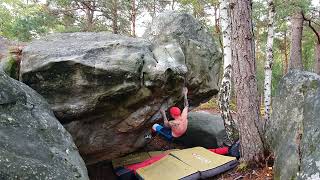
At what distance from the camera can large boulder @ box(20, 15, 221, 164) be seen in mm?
6344

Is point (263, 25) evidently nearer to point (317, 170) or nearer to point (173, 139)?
point (173, 139)

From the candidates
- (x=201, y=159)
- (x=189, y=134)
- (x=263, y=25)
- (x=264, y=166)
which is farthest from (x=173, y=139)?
(x=263, y=25)

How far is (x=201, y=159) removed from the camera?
736cm

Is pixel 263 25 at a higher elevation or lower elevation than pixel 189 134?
higher

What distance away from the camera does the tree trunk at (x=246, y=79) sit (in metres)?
6.45

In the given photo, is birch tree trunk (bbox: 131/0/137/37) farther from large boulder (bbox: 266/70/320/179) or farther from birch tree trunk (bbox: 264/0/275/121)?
large boulder (bbox: 266/70/320/179)

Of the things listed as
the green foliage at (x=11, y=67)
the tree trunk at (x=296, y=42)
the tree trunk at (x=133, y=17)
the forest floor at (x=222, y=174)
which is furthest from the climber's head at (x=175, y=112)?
the tree trunk at (x=133, y=17)

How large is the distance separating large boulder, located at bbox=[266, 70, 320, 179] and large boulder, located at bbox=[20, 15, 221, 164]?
2206mm

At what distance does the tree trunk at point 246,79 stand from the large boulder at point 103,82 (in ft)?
4.38

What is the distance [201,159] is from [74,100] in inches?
124

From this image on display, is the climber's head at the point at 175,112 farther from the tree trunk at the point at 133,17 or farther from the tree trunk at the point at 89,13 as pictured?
the tree trunk at the point at 133,17

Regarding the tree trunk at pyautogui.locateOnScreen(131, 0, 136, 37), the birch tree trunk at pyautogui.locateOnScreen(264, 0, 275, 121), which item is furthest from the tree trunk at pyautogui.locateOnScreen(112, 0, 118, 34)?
the birch tree trunk at pyautogui.locateOnScreen(264, 0, 275, 121)

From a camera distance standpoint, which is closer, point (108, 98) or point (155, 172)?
point (108, 98)

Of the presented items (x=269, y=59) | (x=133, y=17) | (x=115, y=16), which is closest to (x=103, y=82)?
(x=269, y=59)
